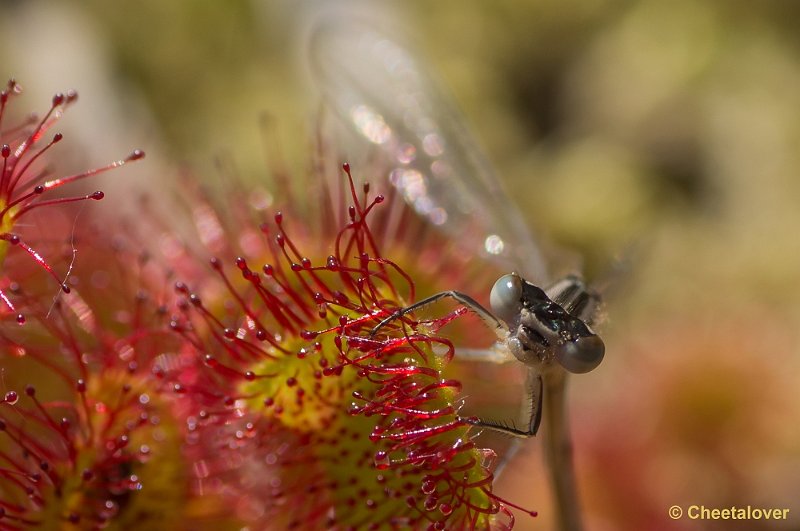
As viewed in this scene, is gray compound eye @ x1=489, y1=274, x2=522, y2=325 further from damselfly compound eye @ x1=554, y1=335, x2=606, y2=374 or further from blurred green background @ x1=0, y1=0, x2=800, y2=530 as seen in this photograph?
blurred green background @ x1=0, y1=0, x2=800, y2=530

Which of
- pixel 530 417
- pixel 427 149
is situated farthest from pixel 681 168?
pixel 530 417

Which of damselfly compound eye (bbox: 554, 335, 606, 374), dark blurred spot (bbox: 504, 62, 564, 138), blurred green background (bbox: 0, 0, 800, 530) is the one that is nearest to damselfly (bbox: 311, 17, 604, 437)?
damselfly compound eye (bbox: 554, 335, 606, 374)

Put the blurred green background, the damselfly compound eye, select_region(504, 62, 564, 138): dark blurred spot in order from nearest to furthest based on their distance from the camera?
the damselfly compound eye
the blurred green background
select_region(504, 62, 564, 138): dark blurred spot

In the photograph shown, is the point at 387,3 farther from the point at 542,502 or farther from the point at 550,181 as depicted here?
the point at 542,502

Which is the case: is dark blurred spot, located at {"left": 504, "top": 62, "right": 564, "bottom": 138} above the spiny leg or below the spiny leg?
above

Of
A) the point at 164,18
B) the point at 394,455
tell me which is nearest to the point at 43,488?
the point at 394,455

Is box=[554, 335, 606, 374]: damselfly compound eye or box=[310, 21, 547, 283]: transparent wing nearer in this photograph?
box=[554, 335, 606, 374]: damselfly compound eye

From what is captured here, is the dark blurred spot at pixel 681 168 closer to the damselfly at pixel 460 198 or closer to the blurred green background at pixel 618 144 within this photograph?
the blurred green background at pixel 618 144

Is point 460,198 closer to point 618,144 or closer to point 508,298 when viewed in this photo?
point 508,298
